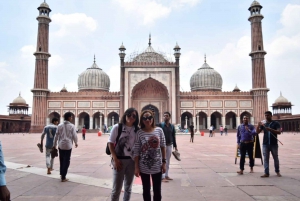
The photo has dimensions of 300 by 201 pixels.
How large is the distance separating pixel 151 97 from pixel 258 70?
1320 centimetres

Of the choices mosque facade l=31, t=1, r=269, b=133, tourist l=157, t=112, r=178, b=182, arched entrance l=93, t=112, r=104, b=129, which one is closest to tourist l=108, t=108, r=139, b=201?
tourist l=157, t=112, r=178, b=182

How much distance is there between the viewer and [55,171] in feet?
20.0

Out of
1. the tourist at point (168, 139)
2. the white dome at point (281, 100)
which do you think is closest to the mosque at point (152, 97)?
the white dome at point (281, 100)

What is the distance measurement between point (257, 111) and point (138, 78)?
14580mm

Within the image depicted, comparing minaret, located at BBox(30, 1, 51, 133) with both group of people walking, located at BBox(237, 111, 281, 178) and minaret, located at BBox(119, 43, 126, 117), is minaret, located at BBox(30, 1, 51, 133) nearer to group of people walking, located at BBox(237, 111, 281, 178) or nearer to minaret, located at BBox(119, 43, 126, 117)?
minaret, located at BBox(119, 43, 126, 117)

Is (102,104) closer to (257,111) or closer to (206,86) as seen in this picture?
(206,86)

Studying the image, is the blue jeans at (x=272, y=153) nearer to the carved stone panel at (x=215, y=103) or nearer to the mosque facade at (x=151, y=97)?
the mosque facade at (x=151, y=97)

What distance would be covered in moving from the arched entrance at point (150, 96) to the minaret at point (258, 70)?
1056 cm

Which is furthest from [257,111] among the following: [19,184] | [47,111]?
[19,184]

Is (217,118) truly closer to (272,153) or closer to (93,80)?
(93,80)

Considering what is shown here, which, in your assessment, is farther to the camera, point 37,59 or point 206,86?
point 206,86

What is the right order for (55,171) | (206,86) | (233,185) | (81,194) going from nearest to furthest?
(81,194)
(233,185)
(55,171)
(206,86)

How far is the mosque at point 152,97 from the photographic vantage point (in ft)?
115

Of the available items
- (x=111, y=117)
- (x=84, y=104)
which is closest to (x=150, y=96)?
(x=111, y=117)
